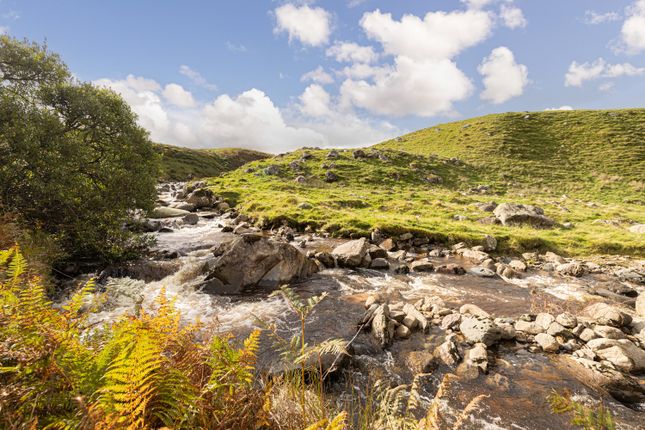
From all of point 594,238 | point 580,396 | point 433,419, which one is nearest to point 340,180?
point 594,238

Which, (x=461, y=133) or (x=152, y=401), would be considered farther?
(x=461, y=133)

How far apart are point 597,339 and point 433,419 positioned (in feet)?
32.9

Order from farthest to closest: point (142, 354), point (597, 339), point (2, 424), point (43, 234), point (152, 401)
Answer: point (43, 234) → point (597, 339) → point (152, 401) → point (142, 354) → point (2, 424)

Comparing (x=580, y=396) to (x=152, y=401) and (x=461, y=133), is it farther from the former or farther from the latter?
(x=461, y=133)

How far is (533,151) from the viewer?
221ft

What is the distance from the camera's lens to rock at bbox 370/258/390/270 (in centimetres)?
1800

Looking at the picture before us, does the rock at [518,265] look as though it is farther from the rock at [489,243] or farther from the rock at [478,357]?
the rock at [478,357]

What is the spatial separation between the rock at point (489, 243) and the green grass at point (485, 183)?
20.5 inches

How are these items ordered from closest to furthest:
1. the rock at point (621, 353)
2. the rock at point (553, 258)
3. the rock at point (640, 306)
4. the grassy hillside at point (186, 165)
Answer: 1. the rock at point (621, 353)
2. the rock at point (640, 306)
3. the rock at point (553, 258)
4. the grassy hillside at point (186, 165)

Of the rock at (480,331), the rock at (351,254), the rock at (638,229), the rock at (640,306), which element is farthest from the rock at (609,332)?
the rock at (638,229)

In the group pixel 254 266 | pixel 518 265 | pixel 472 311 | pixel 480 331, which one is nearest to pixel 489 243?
pixel 518 265

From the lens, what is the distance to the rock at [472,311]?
11.4 meters

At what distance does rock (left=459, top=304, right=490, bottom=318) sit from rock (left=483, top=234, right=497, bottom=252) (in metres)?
10.4

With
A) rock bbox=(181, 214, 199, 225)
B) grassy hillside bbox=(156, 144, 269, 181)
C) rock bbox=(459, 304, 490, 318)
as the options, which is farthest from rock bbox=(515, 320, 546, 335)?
→ grassy hillside bbox=(156, 144, 269, 181)
